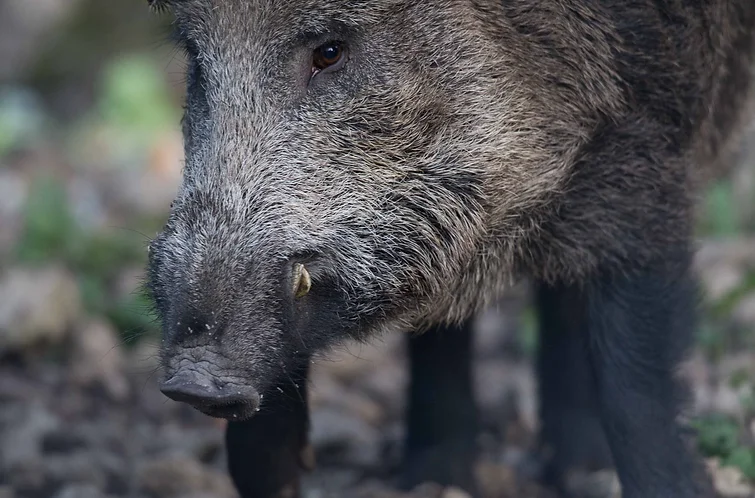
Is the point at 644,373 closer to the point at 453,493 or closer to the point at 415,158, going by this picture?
the point at 453,493

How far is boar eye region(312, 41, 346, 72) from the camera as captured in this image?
3.55m

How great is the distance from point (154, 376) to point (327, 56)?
277 cm

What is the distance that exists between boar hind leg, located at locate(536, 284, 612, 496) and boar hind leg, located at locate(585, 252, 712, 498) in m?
0.92

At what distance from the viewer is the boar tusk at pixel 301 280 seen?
A: 11.2 feet

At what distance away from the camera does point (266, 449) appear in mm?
3939

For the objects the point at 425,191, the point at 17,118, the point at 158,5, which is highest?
the point at 17,118

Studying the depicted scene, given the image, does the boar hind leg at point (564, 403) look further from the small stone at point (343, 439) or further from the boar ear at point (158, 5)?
the boar ear at point (158, 5)

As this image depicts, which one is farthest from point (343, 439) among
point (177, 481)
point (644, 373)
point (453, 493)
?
point (644, 373)

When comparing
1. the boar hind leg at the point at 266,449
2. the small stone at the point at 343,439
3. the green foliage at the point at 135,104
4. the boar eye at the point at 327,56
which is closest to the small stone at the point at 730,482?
the boar hind leg at the point at 266,449

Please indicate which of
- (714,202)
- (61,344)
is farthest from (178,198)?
(714,202)

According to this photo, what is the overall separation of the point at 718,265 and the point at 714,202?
1.00 metres

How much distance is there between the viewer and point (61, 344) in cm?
595

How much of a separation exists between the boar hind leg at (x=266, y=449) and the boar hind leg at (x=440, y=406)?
35.1 inches

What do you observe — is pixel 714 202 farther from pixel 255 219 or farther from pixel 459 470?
pixel 255 219
